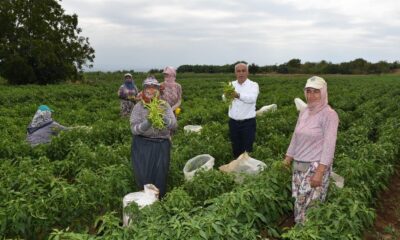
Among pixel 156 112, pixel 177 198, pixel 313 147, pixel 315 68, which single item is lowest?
pixel 315 68

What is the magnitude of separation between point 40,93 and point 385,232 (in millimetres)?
16756

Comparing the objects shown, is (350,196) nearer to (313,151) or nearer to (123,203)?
(313,151)

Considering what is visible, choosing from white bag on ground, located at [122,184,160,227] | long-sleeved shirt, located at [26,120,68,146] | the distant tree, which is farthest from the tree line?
white bag on ground, located at [122,184,160,227]

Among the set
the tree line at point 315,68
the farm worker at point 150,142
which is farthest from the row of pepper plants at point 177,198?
the tree line at point 315,68

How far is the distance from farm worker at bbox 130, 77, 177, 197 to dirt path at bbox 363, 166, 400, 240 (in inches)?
104

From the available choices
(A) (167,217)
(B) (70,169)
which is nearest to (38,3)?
(B) (70,169)

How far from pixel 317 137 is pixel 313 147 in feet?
0.39

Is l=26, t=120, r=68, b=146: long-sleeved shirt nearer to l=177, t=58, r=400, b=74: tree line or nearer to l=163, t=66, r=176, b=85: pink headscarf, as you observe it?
l=163, t=66, r=176, b=85: pink headscarf

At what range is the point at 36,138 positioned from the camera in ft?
26.5

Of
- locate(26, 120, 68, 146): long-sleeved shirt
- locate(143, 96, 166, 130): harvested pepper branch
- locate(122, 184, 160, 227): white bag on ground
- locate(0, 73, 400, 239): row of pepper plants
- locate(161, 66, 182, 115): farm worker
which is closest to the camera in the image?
locate(0, 73, 400, 239): row of pepper plants

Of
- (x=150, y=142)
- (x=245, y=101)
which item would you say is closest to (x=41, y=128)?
(x=150, y=142)

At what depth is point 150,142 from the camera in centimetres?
534

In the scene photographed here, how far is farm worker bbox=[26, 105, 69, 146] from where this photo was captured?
797cm

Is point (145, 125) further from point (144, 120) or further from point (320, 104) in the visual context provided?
point (320, 104)
